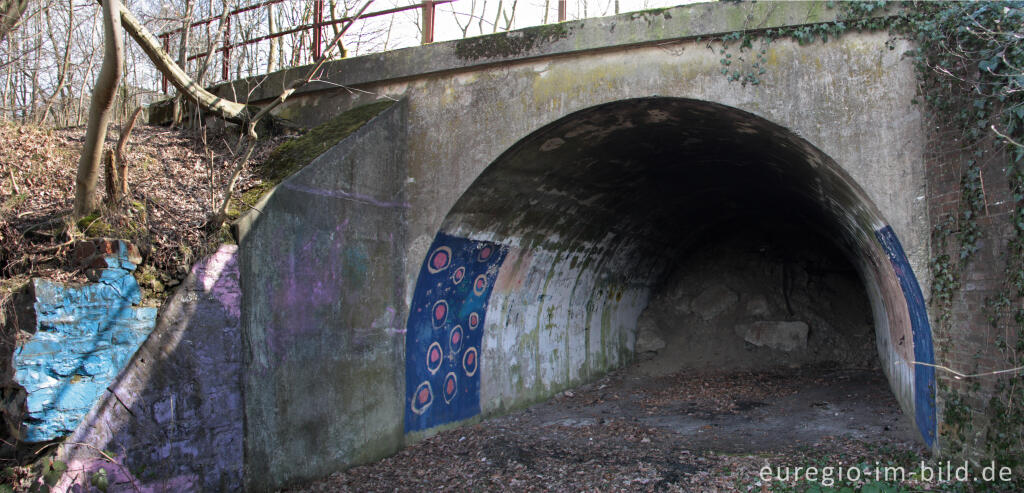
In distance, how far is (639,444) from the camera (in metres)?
7.33

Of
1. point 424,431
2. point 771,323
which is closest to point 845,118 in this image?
point 424,431

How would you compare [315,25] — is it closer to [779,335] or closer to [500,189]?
[500,189]

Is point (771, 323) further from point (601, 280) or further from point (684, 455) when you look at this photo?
point (684, 455)

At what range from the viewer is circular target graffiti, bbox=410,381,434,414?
24.1 ft

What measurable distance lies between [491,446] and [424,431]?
0.80 m

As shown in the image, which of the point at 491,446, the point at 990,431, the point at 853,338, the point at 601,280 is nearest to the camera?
the point at 990,431

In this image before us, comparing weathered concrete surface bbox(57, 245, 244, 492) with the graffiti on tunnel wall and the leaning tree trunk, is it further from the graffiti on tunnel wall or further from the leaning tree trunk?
the graffiti on tunnel wall

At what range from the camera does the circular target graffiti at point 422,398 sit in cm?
733

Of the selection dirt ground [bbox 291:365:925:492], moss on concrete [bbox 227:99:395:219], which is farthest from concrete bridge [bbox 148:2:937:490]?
dirt ground [bbox 291:365:925:492]

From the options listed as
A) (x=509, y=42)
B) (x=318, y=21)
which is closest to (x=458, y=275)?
(x=509, y=42)

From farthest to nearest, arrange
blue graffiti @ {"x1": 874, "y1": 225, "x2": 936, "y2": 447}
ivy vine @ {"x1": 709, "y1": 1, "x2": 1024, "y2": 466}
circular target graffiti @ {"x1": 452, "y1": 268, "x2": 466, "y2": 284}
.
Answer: circular target graffiti @ {"x1": 452, "y1": 268, "x2": 466, "y2": 284} → blue graffiti @ {"x1": 874, "y1": 225, "x2": 936, "y2": 447} → ivy vine @ {"x1": 709, "y1": 1, "x2": 1024, "y2": 466}

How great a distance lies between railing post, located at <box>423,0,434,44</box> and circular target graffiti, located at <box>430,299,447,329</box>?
308 centimetres

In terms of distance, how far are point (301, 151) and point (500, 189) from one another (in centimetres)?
220

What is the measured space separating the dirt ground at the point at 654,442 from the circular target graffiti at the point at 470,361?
0.73 meters
